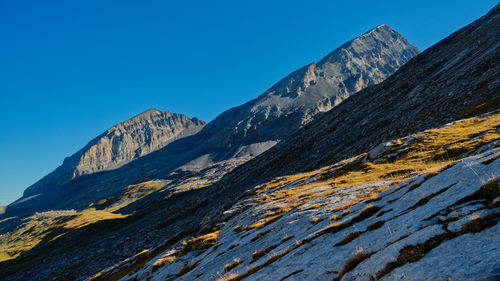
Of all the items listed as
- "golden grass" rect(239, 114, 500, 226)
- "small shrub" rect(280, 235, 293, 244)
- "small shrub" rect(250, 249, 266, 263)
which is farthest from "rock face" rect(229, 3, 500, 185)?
"small shrub" rect(250, 249, 266, 263)

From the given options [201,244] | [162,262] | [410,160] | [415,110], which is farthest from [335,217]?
[415,110]

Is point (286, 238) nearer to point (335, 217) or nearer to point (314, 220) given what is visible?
point (314, 220)

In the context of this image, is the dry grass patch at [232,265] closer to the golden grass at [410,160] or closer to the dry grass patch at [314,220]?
the dry grass patch at [314,220]

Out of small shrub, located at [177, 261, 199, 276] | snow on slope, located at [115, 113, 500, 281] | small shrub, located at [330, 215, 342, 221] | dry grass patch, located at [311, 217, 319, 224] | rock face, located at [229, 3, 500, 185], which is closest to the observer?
snow on slope, located at [115, 113, 500, 281]

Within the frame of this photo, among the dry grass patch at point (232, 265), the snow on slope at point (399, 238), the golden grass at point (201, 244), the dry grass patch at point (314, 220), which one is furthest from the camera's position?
the golden grass at point (201, 244)

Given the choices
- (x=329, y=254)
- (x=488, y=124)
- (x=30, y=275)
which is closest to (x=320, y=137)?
(x=488, y=124)

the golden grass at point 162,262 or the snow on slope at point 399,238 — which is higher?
the snow on slope at point 399,238

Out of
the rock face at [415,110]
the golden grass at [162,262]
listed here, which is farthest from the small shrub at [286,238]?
the rock face at [415,110]

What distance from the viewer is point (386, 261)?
6.21 m

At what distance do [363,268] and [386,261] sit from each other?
628mm

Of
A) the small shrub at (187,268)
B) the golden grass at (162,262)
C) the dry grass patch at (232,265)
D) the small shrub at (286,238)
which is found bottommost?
the golden grass at (162,262)

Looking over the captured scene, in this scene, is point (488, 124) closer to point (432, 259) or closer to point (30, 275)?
point (432, 259)

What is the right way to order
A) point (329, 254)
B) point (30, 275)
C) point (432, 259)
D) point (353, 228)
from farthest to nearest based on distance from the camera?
point (30, 275), point (353, 228), point (329, 254), point (432, 259)

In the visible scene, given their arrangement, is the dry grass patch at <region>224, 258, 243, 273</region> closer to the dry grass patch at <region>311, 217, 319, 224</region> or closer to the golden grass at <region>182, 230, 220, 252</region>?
the dry grass patch at <region>311, 217, 319, 224</region>
